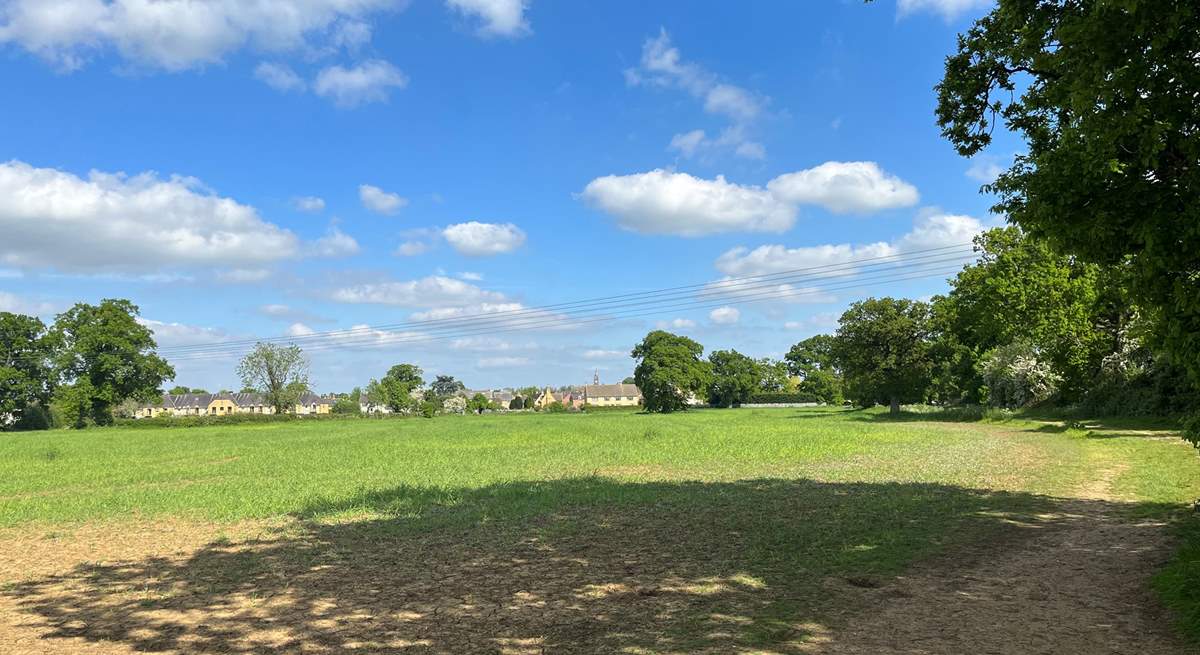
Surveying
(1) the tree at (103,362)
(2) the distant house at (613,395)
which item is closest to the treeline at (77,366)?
(1) the tree at (103,362)

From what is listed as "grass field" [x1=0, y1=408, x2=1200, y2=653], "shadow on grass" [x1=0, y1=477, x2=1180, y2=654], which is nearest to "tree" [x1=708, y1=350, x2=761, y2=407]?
"grass field" [x1=0, y1=408, x2=1200, y2=653]

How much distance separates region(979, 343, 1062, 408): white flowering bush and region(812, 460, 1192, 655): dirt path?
119 ft

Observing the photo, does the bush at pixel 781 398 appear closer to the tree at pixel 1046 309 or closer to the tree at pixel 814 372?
the tree at pixel 814 372

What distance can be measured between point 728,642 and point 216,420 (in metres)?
85.7

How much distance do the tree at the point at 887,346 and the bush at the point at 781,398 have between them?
63.7 m

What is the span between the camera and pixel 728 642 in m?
5.82

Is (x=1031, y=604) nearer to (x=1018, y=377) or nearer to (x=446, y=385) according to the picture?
(x=1018, y=377)

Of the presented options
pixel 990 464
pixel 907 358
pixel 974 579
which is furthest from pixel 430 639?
pixel 907 358

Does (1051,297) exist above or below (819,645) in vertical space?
above

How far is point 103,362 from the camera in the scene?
77250 mm

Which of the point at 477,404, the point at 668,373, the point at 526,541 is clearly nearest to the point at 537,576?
the point at 526,541

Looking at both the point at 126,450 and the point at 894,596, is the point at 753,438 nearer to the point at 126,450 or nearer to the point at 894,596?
the point at 894,596

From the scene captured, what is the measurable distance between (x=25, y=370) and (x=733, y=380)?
9566 centimetres

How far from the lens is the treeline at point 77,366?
254 feet
